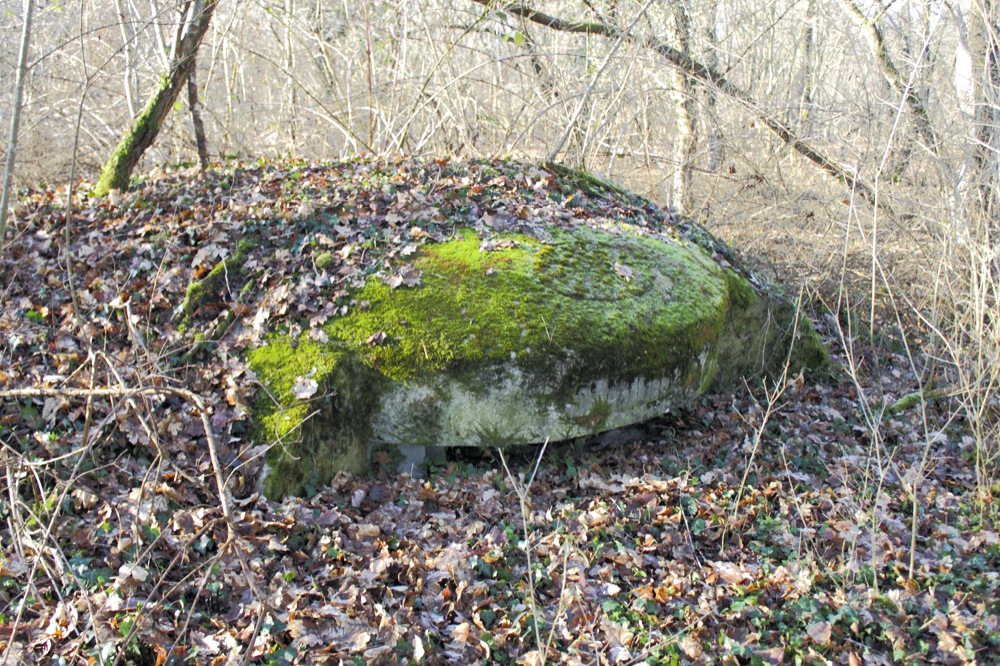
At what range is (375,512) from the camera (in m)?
3.98


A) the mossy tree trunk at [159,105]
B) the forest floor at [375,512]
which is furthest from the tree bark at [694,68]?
the forest floor at [375,512]

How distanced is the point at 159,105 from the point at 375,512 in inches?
180

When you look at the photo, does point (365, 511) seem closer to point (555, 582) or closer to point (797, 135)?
point (555, 582)

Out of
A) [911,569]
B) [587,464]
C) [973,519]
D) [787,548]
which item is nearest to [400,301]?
[587,464]

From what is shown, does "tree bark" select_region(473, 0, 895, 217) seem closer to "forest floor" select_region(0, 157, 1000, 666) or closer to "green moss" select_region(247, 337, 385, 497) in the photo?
"forest floor" select_region(0, 157, 1000, 666)

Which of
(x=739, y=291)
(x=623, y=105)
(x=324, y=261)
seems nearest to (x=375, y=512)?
(x=324, y=261)

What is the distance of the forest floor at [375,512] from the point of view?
3043 mm

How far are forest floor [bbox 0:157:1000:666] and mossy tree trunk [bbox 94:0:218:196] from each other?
0.54 meters

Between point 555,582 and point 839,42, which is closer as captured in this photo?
point 555,582

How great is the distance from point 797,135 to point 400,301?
18.8ft

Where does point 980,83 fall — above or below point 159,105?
above

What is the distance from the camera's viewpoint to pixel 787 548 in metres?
3.89

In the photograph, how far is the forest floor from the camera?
3043mm

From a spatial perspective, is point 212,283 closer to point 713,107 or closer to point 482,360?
point 482,360
